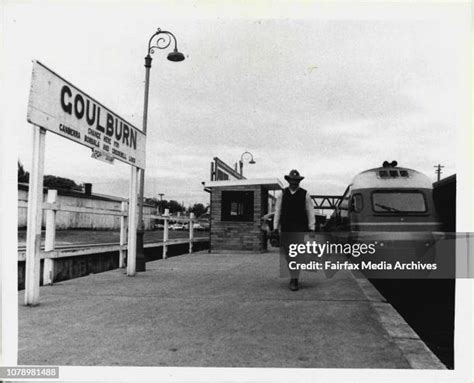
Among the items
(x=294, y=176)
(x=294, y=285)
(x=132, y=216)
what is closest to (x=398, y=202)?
(x=294, y=176)

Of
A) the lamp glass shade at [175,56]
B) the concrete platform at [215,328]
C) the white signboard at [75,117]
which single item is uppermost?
the lamp glass shade at [175,56]

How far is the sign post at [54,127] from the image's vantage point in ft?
15.2

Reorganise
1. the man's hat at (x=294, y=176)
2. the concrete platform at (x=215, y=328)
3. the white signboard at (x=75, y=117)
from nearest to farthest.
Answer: the concrete platform at (x=215, y=328) < the white signboard at (x=75, y=117) < the man's hat at (x=294, y=176)

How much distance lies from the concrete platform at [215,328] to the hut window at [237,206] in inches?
333

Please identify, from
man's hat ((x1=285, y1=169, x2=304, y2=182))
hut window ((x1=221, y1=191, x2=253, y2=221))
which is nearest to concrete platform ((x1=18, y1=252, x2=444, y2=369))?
man's hat ((x1=285, y1=169, x2=304, y2=182))

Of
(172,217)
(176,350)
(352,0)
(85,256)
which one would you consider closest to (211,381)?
(176,350)

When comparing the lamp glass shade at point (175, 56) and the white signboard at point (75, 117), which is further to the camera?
the white signboard at point (75, 117)

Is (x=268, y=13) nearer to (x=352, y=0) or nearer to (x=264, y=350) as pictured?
(x=352, y=0)

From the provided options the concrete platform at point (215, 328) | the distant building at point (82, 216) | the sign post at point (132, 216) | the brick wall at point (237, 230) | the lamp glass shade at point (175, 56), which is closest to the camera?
the concrete platform at point (215, 328)

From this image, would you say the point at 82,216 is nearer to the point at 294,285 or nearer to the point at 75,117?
the point at 75,117

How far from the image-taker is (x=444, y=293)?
7562 mm

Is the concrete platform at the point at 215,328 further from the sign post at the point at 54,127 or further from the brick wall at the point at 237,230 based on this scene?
the brick wall at the point at 237,230

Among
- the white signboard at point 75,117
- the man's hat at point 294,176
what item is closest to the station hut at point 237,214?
the white signboard at point 75,117

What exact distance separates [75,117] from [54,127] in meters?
0.46
